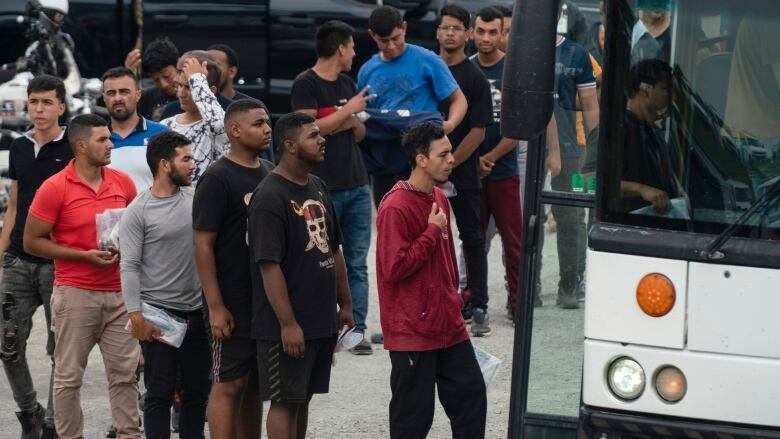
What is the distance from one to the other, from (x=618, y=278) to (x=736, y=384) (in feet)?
1.71

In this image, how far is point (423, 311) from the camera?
21.0ft

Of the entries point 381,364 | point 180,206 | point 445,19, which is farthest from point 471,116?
point 180,206

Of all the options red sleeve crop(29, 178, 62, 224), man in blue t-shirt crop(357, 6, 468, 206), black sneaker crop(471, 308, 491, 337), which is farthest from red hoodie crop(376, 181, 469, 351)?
black sneaker crop(471, 308, 491, 337)

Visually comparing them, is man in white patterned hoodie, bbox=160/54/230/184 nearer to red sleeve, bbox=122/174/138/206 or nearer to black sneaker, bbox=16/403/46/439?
red sleeve, bbox=122/174/138/206

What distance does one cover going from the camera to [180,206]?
6.85m

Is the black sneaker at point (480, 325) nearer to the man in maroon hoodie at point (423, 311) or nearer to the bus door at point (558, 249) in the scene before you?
the man in maroon hoodie at point (423, 311)

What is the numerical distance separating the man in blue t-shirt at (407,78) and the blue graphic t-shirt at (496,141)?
549mm

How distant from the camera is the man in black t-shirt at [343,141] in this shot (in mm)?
8984

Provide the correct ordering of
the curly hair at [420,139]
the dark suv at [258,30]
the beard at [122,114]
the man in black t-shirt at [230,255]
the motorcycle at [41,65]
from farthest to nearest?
the dark suv at [258,30] < the motorcycle at [41,65] < the beard at [122,114] < the curly hair at [420,139] < the man in black t-shirt at [230,255]

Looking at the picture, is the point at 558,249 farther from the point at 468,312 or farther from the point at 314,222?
the point at 468,312

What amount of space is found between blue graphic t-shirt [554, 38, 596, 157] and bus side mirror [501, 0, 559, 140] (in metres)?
0.68

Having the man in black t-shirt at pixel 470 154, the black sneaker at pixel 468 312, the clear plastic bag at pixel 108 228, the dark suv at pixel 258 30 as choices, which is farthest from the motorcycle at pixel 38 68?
the clear plastic bag at pixel 108 228

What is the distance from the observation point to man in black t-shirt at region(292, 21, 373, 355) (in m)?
8.98

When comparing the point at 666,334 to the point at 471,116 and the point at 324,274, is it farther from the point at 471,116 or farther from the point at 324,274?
the point at 471,116
